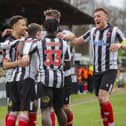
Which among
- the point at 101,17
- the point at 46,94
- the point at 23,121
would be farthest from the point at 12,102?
the point at 101,17

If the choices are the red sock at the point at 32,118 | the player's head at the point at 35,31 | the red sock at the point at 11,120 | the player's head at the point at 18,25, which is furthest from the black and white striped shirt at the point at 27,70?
the red sock at the point at 32,118

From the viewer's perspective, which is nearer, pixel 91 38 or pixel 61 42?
pixel 61 42

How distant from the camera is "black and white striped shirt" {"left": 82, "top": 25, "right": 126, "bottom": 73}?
395 inches

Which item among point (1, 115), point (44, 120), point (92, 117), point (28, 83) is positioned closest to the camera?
point (44, 120)

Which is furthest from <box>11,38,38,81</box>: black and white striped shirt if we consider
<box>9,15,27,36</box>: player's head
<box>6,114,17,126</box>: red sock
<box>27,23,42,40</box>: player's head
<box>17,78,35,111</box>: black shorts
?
<box>6,114,17,126</box>: red sock

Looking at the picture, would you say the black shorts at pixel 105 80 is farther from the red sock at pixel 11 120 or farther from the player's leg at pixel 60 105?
the red sock at pixel 11 120

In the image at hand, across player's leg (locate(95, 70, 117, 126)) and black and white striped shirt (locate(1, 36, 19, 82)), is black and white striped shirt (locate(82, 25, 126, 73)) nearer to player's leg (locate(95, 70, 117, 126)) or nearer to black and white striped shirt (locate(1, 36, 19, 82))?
player's leg (locate(95, 70, 117, 126))

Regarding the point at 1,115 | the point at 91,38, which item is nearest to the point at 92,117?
the point at 1,115

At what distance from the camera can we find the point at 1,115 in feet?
48.6

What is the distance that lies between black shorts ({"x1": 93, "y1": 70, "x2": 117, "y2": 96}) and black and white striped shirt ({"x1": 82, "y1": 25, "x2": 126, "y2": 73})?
0.29 ft

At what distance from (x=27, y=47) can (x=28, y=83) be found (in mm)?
658

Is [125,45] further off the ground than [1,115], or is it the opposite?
[125,45]

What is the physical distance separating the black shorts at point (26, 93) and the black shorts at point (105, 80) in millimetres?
1322

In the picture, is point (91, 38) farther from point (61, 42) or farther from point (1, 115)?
point (1, 115)
